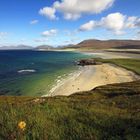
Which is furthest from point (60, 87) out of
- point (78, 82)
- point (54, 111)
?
point (54, 111)

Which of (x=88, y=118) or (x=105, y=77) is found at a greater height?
(x=88, y=118)

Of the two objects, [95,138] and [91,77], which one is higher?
[95,138]

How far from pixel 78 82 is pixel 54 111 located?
2266 inches

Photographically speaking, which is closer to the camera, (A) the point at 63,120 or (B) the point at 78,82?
(A) the point at 63,120

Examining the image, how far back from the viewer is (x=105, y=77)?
75438 millimetres

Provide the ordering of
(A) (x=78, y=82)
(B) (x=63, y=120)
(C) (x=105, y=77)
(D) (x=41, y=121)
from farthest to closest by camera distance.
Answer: (C) (x=105, y=77)
(A) (x=78, y=82)
(B) (x=63, y=120)
(D) (x=41, y=121)

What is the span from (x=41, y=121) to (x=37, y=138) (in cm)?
111

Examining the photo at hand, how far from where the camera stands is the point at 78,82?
66.3 meters

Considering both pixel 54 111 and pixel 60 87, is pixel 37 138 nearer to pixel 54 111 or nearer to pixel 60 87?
pixel 54 111

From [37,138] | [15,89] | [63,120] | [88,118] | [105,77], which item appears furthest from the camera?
[105,77]

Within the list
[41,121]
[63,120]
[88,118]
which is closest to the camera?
[41,121]

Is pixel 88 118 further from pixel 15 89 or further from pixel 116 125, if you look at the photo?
pixel 15 89

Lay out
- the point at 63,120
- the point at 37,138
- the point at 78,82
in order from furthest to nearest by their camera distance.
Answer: the point at 78,82 → the point at 63,120 → the point at 37,138

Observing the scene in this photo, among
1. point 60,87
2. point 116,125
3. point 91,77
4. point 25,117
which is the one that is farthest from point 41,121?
point 91,77
